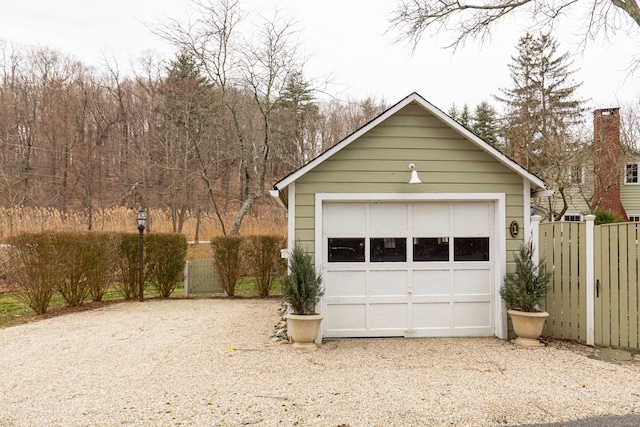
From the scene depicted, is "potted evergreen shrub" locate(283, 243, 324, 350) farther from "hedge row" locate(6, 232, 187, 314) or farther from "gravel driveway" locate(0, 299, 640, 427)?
"hedge row" locate(6, 232, 187, 314)

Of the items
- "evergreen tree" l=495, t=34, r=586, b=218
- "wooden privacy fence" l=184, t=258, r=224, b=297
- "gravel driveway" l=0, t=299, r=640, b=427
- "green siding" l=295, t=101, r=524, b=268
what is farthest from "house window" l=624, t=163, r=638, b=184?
"wooden privacy fence" l=184, t=258, r=224, b=297

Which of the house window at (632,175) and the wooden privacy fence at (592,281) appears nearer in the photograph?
the wooden privacy fence at (592,281)

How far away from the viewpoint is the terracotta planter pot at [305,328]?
236 inches

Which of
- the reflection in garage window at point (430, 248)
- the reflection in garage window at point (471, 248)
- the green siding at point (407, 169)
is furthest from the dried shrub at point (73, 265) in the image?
the reflection in garage window at point (471, 248)

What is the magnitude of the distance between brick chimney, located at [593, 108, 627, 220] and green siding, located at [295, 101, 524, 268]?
11260 mm

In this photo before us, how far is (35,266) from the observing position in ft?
29.0

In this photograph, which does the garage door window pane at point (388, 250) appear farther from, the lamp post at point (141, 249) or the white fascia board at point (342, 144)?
the lamp post at point (141, 249)

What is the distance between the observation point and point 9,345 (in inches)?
257

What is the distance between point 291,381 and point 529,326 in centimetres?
361

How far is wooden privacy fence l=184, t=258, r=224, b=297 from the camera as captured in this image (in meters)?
12.4

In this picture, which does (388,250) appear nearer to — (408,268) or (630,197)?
(408,268)

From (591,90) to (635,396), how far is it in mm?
27326

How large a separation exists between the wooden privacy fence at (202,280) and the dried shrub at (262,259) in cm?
120

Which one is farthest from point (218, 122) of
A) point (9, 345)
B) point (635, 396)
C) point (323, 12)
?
point (635, 396)
